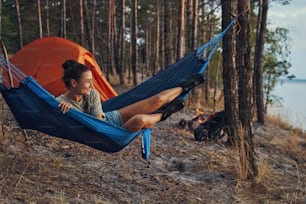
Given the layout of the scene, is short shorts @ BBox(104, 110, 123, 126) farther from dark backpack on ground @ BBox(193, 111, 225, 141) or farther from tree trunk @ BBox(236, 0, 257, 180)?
dark backpack on ground @ BBox(193, 111, 225, 141)

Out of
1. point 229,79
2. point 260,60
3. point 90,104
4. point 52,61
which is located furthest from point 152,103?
point 260,60

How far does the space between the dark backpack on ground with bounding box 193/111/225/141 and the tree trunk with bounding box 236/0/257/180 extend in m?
1.26

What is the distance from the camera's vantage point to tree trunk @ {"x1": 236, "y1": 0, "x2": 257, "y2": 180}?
3.13 meters

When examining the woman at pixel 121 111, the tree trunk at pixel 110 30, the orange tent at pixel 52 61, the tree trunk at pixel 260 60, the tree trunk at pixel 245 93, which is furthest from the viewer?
the tree trunk at pixel 110 30

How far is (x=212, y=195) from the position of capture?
2.89 meters

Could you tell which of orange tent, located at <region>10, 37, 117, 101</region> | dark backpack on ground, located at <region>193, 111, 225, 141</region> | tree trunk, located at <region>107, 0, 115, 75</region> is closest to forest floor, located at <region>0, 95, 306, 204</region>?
dark backpack on ground, located at <region>193, 111, 225, 141</region>

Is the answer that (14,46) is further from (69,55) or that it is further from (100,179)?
(100,179)

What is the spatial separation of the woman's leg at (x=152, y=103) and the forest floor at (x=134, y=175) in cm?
54

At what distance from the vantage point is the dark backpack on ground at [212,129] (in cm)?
448

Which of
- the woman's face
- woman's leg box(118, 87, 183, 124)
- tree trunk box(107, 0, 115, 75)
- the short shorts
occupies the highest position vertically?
tree trunk box(107, 0, 115, 75)

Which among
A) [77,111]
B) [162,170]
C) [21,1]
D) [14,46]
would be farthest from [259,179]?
[14,46]

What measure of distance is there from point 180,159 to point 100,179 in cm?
96

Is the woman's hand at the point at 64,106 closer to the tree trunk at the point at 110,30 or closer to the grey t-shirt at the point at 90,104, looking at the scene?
the grey t-shirt at the point at 90,104

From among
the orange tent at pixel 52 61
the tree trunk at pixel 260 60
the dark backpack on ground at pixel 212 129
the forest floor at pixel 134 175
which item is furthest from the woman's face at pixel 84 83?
the tree trunk at pixel 260 60
